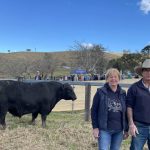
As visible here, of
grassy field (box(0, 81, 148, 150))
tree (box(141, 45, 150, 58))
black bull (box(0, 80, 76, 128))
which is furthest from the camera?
tree (box(141, 45, 150, 58))

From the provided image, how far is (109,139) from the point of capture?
17.6ft

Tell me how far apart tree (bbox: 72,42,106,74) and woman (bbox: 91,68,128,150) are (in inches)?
2782

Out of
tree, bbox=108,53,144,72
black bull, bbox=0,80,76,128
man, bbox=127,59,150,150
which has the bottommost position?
tree, bbox=108,53,144,72

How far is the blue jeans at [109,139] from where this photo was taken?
5301 millimetres

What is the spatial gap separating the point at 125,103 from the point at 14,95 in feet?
17.3

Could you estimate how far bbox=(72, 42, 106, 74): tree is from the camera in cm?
7719

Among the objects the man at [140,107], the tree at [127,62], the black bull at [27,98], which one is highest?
the man at [140,107]

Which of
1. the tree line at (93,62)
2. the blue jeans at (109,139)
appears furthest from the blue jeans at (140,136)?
the tree line at (93,62)

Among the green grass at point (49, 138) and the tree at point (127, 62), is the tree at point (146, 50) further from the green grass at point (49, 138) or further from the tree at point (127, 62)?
the green grass at point (49, 138)

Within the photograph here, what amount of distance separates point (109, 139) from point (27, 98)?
17.3ft

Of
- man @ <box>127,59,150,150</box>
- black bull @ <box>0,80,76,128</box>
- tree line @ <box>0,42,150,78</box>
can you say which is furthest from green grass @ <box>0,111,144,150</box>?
tree line @ <box>0,42,150,78</box>

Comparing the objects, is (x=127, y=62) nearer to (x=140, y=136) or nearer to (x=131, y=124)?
(x=140, y=136)

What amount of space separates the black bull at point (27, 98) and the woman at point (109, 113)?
4.90m

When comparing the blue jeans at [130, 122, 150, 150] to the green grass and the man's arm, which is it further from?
the green grass
